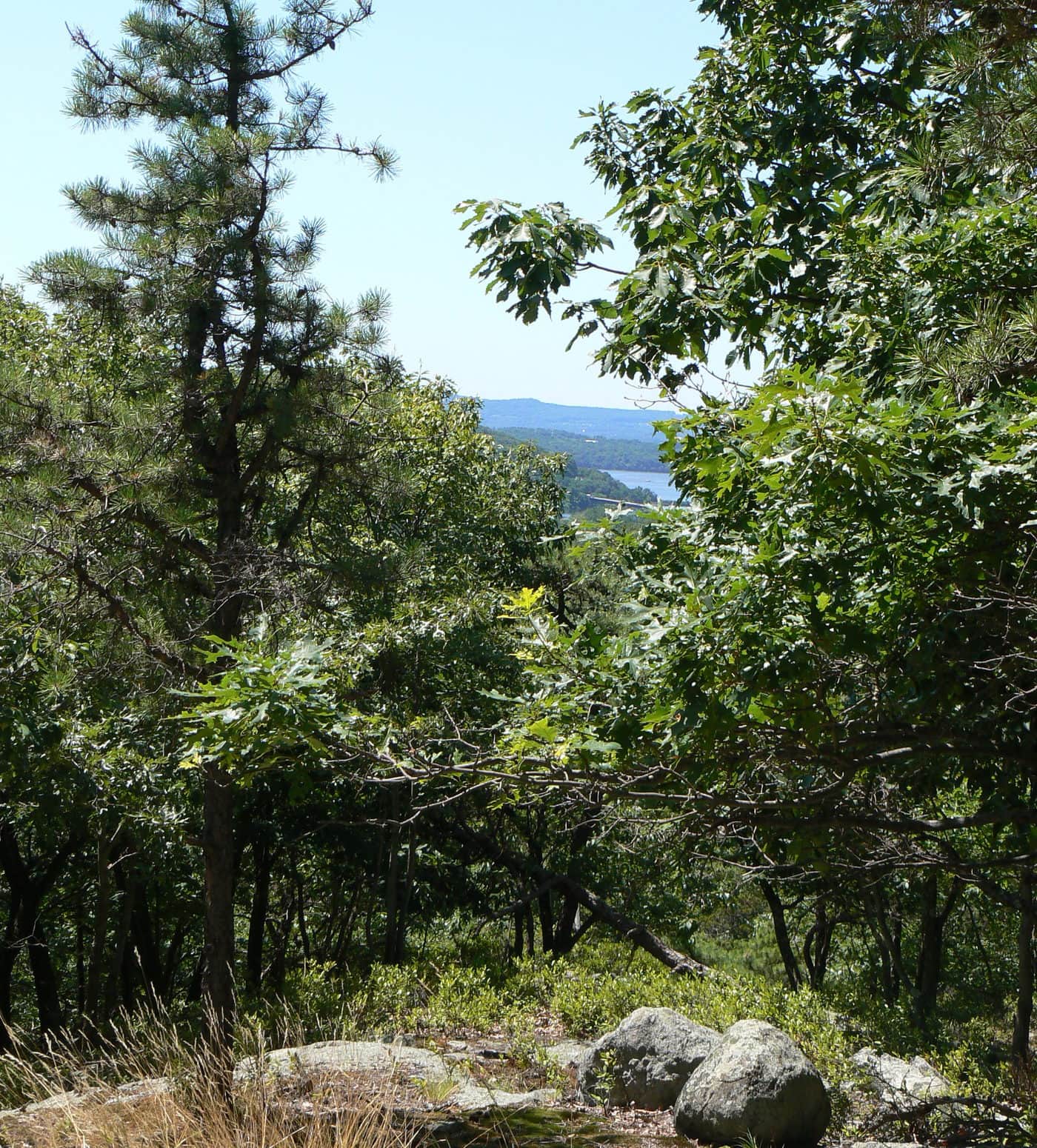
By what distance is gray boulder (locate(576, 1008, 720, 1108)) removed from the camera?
6379mm

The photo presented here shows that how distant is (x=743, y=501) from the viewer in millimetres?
3264

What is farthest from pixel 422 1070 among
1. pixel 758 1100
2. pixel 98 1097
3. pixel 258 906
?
pixel 258 906

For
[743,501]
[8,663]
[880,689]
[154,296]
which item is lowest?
[8,663]

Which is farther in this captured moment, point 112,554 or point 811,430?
point 112,554

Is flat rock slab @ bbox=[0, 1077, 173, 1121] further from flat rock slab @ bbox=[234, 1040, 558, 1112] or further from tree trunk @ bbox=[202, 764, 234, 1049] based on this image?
tree trunk @ bbox=[202, 764, 234, 1049]

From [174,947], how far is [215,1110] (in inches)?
523

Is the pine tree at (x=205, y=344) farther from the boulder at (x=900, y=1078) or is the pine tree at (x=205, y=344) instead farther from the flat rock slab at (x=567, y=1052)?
the boulder at (x=900, y=1078)

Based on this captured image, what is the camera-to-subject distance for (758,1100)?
5.49 m

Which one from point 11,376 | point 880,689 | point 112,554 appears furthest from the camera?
point 112,554

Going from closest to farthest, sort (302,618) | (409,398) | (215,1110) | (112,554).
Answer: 1. (215,1110)
2. (112,554)
3. (302,618)
4. (409,398)

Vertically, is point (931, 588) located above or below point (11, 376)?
below

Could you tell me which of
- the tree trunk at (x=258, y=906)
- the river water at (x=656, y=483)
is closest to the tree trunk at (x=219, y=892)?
the river water at (x=656, y=483)

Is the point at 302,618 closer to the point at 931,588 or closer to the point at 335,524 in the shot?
the point at 335,524

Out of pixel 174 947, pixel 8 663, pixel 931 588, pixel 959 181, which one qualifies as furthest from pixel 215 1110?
pixel 174 947
